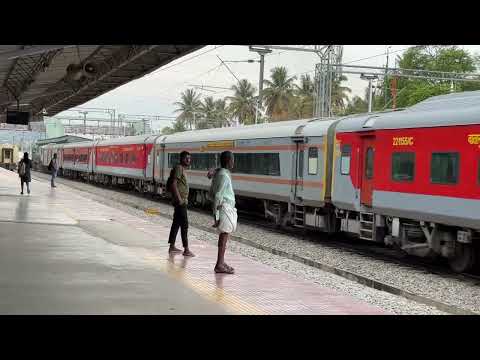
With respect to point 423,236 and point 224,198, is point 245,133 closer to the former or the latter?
point 423,236

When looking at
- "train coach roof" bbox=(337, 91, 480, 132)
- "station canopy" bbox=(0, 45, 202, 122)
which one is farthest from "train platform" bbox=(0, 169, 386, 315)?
"station canopy" bbox=(0, 45, 202, 122)

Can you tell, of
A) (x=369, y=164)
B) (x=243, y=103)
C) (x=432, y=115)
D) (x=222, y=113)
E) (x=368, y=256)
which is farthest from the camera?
(x=222, y=113)

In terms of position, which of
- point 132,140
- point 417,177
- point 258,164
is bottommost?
point 417,177

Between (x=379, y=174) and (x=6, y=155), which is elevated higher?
(x=6, y=155)

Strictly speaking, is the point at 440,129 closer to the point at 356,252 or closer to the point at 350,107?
the point at 356,252

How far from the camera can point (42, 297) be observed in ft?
25.7

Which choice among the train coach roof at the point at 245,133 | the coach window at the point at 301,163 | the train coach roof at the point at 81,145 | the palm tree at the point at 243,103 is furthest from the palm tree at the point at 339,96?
the coach window at the point at 301,163

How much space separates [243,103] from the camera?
79.1 metres

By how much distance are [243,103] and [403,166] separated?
65944 millimetres

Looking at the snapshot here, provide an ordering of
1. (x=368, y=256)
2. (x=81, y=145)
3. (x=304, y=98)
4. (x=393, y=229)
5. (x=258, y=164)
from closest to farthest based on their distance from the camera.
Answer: (x=393, y=229), (x=368, y=256), (x=258, y=164), (x=81, y=145), (x=304, y=98)

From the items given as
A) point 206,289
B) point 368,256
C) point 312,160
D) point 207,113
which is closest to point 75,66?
point 312,160

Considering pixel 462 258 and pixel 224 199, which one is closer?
pixel 224 199
